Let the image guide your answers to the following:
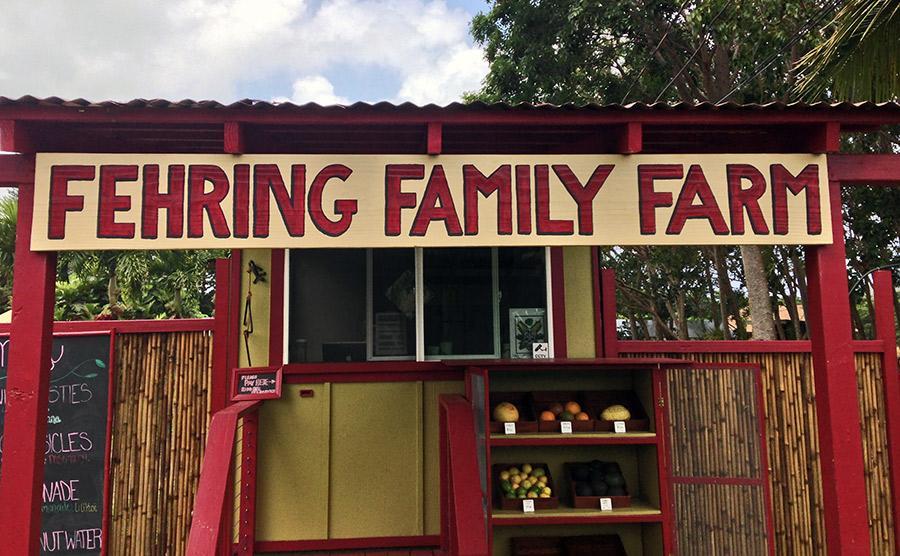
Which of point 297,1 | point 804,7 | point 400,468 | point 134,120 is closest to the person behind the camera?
point 134,120

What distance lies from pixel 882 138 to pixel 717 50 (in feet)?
12.1

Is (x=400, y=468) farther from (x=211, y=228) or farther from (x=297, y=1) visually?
(x=297, y=1)

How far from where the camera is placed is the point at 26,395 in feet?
12.7

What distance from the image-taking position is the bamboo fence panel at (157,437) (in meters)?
6.00

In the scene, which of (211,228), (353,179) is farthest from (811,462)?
(211,228)

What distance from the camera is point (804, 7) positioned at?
32.7ft

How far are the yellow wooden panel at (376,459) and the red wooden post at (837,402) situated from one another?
3.22 m

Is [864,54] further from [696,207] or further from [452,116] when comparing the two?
[452,116]

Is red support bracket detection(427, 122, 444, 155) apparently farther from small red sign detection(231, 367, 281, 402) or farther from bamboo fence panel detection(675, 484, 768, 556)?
bamboo fence panel detection(675, 484, 768, 556)

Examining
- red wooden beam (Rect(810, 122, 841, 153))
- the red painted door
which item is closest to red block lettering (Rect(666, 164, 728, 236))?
red wooden beam (Rect(810, 122, 841, 153))

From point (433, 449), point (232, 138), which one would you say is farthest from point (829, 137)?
point (433, 449)

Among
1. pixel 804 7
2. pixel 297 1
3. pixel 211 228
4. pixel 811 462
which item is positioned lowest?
pixel 811 462

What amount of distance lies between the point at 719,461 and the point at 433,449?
103 inches

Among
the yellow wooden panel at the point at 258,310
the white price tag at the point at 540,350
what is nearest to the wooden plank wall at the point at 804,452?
the white price tag at the point at 540,350
